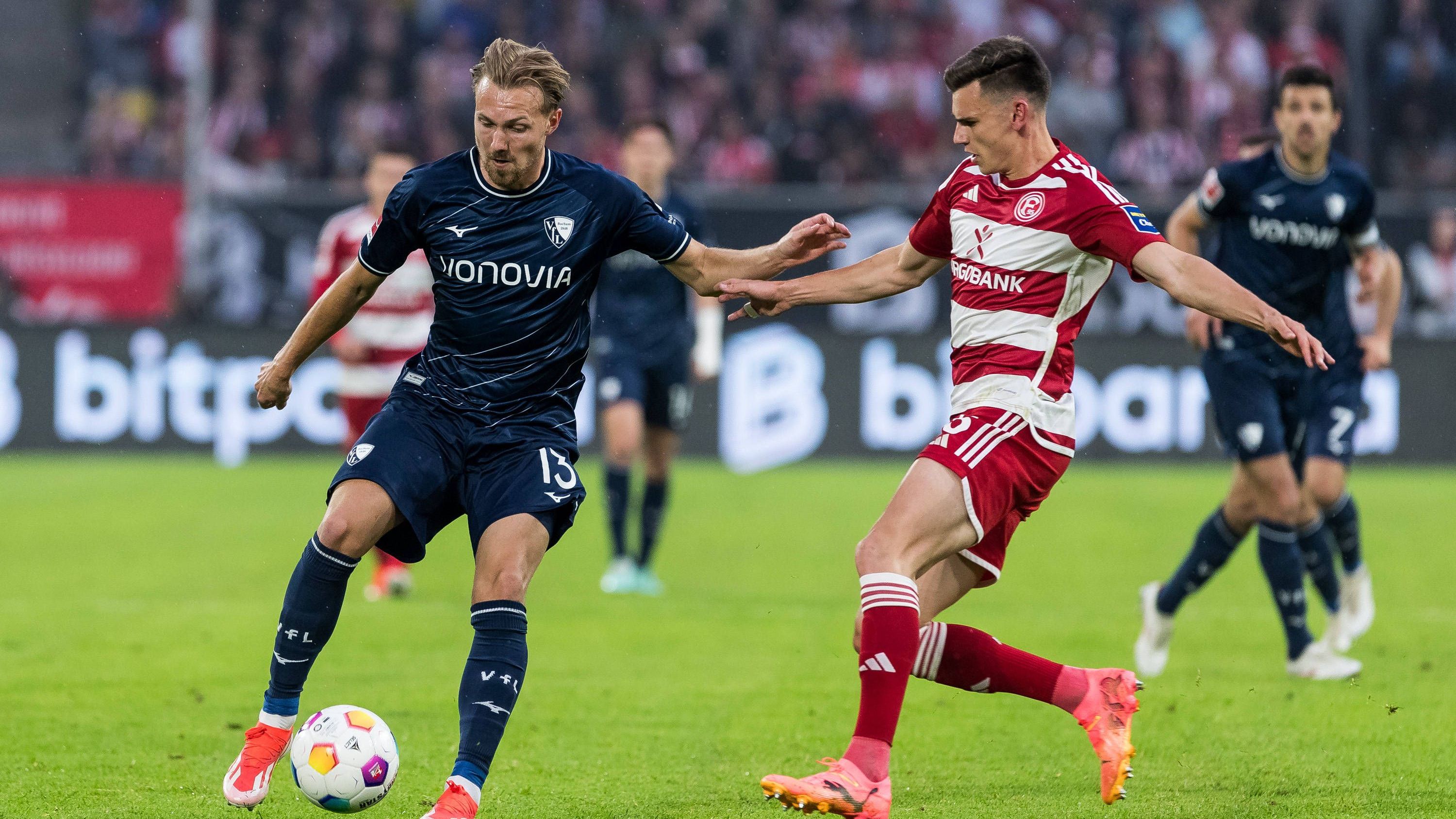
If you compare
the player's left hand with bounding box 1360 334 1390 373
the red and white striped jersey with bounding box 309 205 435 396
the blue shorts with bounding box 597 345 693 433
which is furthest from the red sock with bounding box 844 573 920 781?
the red and white striped jersey with bounding box 309 205 435 396

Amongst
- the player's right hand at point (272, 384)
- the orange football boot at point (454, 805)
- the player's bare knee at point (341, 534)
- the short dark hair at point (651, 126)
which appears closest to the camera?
the orange football boot at point (454, 805)

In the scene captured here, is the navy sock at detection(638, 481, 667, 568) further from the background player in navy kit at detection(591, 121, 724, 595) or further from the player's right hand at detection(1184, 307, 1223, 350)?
the player's right hand at detection(1184, 307, 1223, 350)

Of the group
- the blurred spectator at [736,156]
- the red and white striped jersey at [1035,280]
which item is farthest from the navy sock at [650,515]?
the blurred spectator at [736,156]

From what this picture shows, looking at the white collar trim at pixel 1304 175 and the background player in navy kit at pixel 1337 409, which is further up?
the white collar trim at pixel 1304 175

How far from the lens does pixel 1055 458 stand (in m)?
4.89

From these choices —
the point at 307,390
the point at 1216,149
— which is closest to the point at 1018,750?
the point at 307,390

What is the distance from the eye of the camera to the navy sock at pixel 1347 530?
791 cm

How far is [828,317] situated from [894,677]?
11927mm

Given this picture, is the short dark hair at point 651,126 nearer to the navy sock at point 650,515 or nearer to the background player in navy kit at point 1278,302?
the navy sock at point 650,515

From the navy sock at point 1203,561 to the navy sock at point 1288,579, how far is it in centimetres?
18

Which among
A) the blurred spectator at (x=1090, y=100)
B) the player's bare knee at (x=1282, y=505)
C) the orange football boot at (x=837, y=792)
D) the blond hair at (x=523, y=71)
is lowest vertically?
the orange football boot at (x=837, y=792)

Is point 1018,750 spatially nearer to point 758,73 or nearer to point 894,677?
Result: point 894,677

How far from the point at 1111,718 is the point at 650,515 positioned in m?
5.04

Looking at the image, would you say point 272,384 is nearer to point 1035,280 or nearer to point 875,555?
point 875,555
